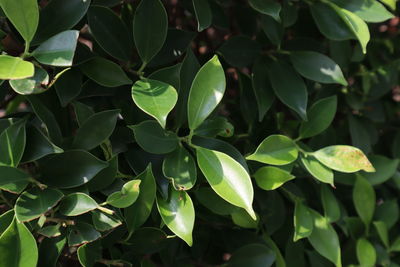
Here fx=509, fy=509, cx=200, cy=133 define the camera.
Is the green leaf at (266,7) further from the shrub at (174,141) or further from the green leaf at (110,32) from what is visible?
the green leaf at (110,32)

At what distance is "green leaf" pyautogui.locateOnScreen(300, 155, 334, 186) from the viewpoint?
83 centimetres

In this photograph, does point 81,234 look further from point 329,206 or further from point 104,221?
point 329,206

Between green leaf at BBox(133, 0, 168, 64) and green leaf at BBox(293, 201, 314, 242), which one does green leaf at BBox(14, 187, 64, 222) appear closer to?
green leaf at BBox(133, 0, 168, 64)

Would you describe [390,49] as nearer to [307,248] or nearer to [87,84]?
[307,248]

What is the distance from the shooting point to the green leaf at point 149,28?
75 cm

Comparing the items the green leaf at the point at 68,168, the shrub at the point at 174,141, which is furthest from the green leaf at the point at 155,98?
the green leaf at the point at 68,168

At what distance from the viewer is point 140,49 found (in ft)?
2.50

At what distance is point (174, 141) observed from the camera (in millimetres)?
723

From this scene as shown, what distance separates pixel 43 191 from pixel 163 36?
28cm

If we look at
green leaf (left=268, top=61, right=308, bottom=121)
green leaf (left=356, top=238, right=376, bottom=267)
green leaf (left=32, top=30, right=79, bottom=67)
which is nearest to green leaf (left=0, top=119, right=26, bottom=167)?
green leaf (left=32, top=30, right=79, bottom=67)

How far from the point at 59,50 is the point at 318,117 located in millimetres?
472

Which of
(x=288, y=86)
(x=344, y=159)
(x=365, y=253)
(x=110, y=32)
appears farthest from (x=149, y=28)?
(x=365, y=253)

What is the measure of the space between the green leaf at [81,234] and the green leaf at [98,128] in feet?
0.36

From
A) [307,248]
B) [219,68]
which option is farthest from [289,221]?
[219,68]
